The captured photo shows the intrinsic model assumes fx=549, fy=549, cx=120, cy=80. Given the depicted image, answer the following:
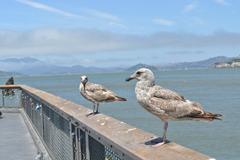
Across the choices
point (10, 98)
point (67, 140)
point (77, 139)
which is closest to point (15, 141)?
point (67, 140)

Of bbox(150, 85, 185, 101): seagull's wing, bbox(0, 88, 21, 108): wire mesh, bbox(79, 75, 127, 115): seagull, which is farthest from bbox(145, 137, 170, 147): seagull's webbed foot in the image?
bbox(0, 88, 21, 108): wire mesh

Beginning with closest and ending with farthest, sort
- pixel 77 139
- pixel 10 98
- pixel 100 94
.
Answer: pixel 77 139, pixel 100 94, pixel 10 98

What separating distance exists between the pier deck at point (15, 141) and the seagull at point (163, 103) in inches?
200

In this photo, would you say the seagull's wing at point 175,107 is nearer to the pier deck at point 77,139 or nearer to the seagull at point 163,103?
the seagull at point 163,103

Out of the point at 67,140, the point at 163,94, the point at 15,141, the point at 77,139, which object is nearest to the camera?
the point at 163,94

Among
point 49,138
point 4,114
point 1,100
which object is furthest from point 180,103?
point 1,100

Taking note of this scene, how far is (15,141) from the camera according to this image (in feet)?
36.8

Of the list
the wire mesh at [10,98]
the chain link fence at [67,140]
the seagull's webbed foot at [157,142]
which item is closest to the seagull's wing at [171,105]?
the seagull's webbed foot at [157,142]

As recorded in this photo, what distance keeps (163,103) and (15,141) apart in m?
7.36

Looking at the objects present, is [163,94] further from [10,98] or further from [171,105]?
[10,98]

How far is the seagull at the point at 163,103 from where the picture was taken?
4.27 meters

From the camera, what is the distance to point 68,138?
708 cm

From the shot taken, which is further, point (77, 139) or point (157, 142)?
point (77, 139)

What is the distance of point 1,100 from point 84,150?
46.7 ft
